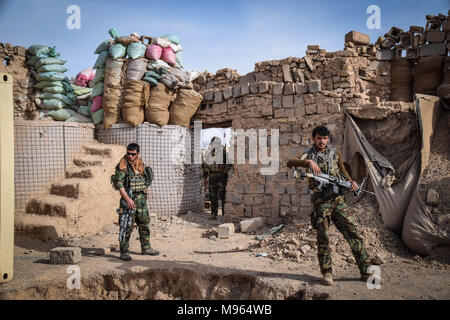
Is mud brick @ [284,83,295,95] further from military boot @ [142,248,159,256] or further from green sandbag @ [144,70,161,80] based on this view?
military boot @ [142,248,159,256]

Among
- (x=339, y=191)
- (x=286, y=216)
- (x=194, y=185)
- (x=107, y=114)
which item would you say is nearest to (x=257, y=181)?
(x=286, y=216)

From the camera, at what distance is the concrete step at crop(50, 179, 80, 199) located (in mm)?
5805

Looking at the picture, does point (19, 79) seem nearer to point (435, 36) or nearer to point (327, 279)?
point (327, 279)

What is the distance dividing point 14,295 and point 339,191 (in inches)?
148

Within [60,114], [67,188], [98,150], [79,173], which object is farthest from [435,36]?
[60,114]

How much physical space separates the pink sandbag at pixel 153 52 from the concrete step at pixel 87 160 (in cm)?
261

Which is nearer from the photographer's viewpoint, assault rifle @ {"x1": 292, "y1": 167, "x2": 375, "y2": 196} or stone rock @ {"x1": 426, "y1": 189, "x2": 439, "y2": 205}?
assault rifle @ {"x1": 292, "y1": 167, "x2": 375, "y2": 196}

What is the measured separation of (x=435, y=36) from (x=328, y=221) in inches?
294

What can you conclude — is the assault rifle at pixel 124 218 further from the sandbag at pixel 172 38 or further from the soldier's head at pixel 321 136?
the sandbag at pixel 172 38

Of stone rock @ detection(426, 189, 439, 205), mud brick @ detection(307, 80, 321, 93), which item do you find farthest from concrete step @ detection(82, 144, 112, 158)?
stone rock @ detection(426, 189, 439, 205)

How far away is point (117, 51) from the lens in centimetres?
679

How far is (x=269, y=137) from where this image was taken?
19.5ft

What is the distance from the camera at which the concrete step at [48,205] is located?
5.51 meters

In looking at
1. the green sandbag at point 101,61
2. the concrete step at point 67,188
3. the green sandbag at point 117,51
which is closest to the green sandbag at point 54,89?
the green sandbag at point 101,61
